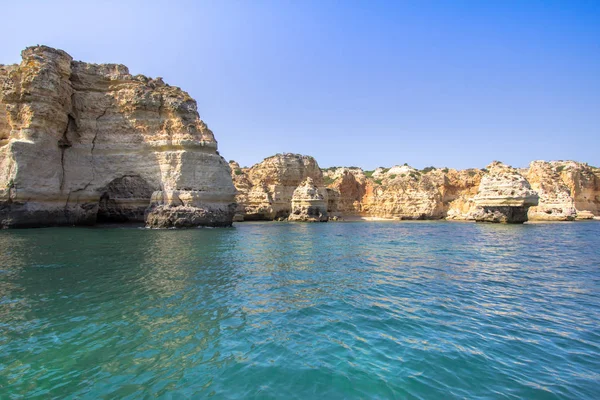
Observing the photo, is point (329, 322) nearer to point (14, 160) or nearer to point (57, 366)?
point (57, 366)

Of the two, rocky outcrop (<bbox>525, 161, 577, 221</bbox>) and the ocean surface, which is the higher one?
rocky outcrop (<bbox>525, 161, 577, 221</bbox>)

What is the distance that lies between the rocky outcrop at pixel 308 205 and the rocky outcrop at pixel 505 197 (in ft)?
73.4

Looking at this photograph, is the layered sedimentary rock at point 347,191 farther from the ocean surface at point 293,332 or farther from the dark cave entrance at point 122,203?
the ocean surface at point 293,332

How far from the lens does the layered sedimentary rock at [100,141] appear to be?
23.8 m

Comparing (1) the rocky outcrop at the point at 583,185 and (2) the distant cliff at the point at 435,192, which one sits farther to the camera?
(1) the rocky outcrop at the point at 583,185

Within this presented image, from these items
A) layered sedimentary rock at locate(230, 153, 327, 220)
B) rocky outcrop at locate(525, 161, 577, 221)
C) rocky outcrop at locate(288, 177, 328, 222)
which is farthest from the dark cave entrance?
rocky outcrop at locate(525, 161, 577, 221)

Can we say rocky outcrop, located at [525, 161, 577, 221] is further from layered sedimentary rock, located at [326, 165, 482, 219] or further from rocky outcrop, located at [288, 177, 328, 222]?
rocky outcrop, located at [288, 177, 328, 222]

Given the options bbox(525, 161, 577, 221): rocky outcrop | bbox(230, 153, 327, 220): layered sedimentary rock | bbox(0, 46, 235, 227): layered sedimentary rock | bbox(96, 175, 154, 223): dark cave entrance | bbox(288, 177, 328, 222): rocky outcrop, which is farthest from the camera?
bbox(230, 153, 327, 220): layered sedimentary rock

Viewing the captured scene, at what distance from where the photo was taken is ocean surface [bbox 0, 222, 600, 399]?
4102mm

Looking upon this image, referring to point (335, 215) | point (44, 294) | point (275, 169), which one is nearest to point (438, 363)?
point (44, 294)

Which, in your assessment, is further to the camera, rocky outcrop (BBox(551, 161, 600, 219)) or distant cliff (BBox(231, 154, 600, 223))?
rocky outcrop (BBox(551, 161, 600, 219))

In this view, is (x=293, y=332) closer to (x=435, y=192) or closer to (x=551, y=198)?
(x=551, y=198)

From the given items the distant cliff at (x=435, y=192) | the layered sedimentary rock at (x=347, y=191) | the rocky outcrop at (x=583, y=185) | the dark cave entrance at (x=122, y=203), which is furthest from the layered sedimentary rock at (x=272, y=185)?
the rocky outcrop at (x=583, y=185)

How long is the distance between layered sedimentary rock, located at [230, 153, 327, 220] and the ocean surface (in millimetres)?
42677
